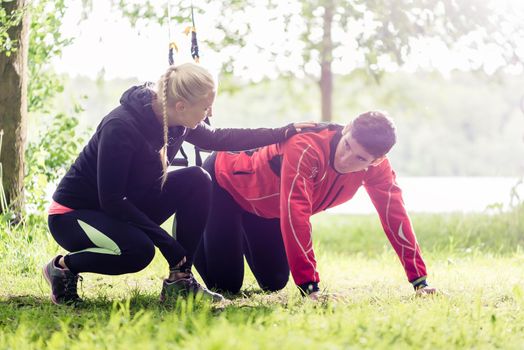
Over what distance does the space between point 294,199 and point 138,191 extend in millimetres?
771

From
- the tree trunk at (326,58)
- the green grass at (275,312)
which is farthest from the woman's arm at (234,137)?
the tree trunk at (326,58)

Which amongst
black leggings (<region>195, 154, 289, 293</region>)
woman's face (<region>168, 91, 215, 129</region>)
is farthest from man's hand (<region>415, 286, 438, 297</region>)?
woman's face (<region>168, 91, 215, 129</region>)

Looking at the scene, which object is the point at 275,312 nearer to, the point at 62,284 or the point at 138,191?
the point at 138,191

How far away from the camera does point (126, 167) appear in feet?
11.1

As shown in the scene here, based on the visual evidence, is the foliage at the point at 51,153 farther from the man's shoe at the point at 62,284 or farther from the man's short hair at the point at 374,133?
the man's short hair at the point at 374,133

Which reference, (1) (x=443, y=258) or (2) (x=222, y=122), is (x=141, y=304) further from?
(2) (x=222, y=122)

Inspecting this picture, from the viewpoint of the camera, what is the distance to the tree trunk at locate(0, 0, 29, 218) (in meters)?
5.07

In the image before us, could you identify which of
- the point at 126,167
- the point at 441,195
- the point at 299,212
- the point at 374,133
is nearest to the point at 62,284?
the point at 126,167

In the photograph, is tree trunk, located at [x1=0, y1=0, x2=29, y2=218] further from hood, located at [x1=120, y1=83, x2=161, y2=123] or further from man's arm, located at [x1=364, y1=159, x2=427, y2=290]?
man's arm, located at [x1=364, y1=159, x2=427, y2=290]

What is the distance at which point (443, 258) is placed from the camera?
6.00m

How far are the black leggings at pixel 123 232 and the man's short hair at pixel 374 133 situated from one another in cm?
87

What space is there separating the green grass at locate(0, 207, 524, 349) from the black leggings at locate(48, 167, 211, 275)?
21 centimetres

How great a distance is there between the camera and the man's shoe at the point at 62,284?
3609 millimetres

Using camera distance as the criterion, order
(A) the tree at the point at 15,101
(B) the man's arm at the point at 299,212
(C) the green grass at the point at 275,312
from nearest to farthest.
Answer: (C) the green grass at the point at 275,312 < (B) the man's arm at the point at 299,212 < (A) the tree at the point at 15,101
